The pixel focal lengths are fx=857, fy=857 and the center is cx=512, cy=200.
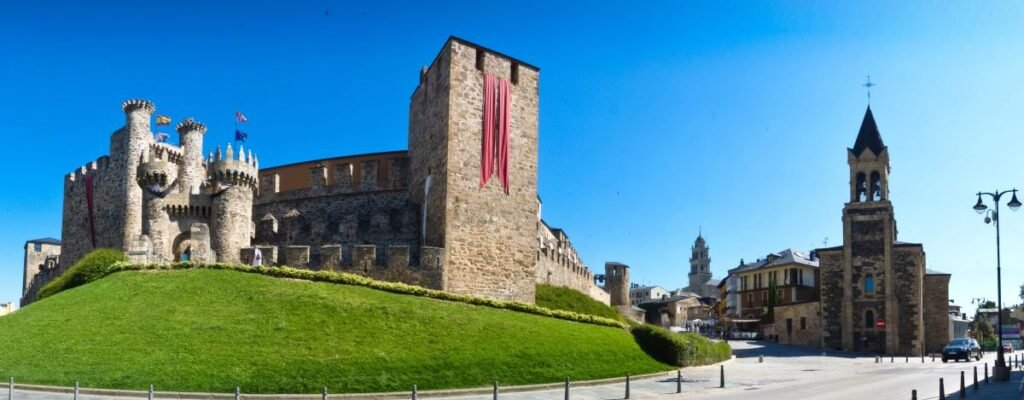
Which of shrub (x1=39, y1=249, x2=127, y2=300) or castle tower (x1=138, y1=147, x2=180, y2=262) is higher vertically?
castle tower (x1=138, y1=147, x2=180, y2=262)

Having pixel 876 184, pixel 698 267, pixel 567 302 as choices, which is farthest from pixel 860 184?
pixel 698 267

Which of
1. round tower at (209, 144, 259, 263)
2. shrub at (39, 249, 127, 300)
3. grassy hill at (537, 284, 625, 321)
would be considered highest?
round tower at (209, 144, 259, 263)

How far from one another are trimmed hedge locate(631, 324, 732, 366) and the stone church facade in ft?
90.4

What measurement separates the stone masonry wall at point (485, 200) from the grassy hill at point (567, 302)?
6.36 feet

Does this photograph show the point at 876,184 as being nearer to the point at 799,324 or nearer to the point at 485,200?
the point at 799,324

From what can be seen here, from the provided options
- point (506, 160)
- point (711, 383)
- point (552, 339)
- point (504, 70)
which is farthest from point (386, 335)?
point (504, 70)

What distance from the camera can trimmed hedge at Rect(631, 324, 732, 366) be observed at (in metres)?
38.4

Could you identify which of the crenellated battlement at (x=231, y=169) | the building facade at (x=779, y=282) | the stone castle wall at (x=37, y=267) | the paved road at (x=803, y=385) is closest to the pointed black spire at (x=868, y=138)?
the building facade at (x=779, y=282)

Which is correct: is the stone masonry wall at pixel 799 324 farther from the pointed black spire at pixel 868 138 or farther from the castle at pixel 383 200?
the castle at pixel 383 200

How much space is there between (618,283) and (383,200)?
28782 mm

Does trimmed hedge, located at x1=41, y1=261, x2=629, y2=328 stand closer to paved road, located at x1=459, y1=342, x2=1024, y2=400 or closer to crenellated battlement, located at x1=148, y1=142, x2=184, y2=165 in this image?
paved road, located at x1=459, y1=342, x2=1024, y2=400

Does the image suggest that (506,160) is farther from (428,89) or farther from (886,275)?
(886,275)

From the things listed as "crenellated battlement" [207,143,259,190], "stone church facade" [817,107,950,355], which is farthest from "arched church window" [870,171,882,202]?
"crenellated battlement" [207,143,259,190]

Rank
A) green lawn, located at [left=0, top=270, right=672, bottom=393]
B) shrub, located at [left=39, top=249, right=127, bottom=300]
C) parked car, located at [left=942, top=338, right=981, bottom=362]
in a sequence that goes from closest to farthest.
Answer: green lawn, located at [left=0, top=270, right=672, bottom=393] < shrub, located at [left=39, top=249, right=127, bottom=300] < parked car, located at [left=942, top=338, right=981, bottom=362]
